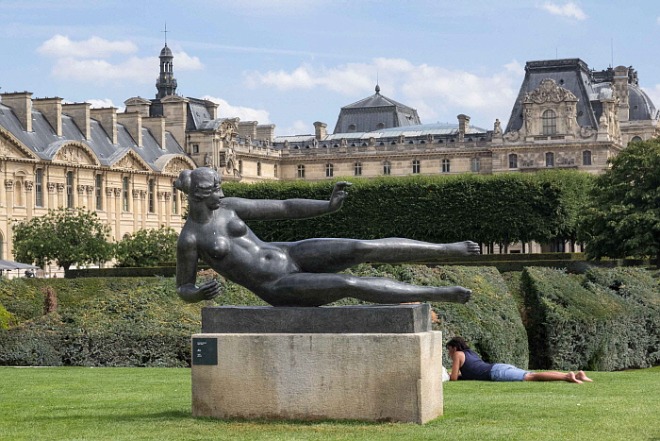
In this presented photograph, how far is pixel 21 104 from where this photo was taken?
62.0 metres

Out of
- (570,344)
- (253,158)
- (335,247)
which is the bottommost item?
(570,344)

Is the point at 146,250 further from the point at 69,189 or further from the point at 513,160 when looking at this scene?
the point at 513,160

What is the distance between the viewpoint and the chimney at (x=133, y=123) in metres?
72.9

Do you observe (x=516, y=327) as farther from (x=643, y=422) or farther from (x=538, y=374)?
(x=643, y=422)

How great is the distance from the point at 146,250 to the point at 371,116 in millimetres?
48547

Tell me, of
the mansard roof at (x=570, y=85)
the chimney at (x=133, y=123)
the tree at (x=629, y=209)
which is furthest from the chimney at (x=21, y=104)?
the mansard roof at (x=570, y=85)

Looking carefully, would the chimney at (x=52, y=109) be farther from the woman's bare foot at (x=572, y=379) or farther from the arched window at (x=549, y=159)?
the woman's bare foot at (x=572, y=379)

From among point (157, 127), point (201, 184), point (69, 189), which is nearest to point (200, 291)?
point (201, 184)

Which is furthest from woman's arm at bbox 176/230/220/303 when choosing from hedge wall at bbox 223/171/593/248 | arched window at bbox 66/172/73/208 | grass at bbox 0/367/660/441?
arched window at bbox 66/172/73/208

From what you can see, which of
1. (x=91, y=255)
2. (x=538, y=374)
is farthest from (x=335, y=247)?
(x=91, y=255)

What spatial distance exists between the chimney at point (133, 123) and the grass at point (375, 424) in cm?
6186

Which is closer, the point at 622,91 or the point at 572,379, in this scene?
the point at 572,379

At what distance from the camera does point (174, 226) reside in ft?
248

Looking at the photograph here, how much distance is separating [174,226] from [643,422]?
67.8 meters
